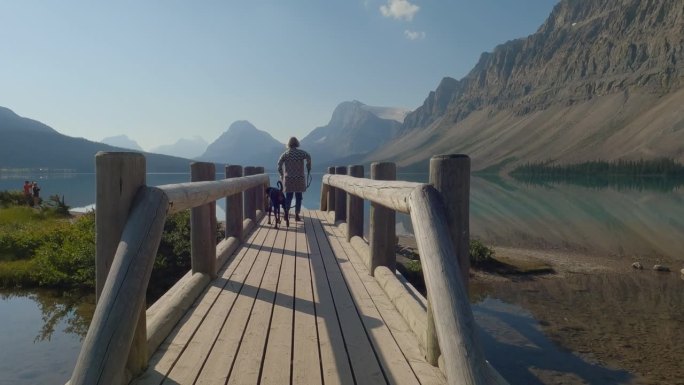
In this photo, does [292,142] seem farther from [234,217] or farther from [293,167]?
[234,217]

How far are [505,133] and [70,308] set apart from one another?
630 feet

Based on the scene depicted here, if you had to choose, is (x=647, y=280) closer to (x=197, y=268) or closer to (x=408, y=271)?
(x=408, y=271)

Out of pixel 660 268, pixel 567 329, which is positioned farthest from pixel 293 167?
pixel 660 268

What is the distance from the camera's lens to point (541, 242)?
21.1 meters

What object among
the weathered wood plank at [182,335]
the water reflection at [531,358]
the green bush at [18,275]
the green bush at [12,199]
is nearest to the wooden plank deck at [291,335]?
the weathered wood plank at [182,335]

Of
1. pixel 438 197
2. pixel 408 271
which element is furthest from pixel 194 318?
pixel 408 271

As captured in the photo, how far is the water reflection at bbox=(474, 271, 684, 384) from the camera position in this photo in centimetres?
726

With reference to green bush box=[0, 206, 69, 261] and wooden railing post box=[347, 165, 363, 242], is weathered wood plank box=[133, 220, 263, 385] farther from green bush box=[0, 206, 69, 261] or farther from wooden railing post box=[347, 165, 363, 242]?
green bush box=[0, 206, 69, 261]

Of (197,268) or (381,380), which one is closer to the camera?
(381,380)

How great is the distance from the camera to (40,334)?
21.8ft

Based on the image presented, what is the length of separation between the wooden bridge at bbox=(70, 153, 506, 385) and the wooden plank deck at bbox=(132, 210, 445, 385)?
0.01 metres

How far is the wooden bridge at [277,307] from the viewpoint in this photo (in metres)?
2.37

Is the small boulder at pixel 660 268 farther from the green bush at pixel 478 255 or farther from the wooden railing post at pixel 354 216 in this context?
the wooden railing post at pixel 354 216

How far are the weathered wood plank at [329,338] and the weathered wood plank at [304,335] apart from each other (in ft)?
0.16
